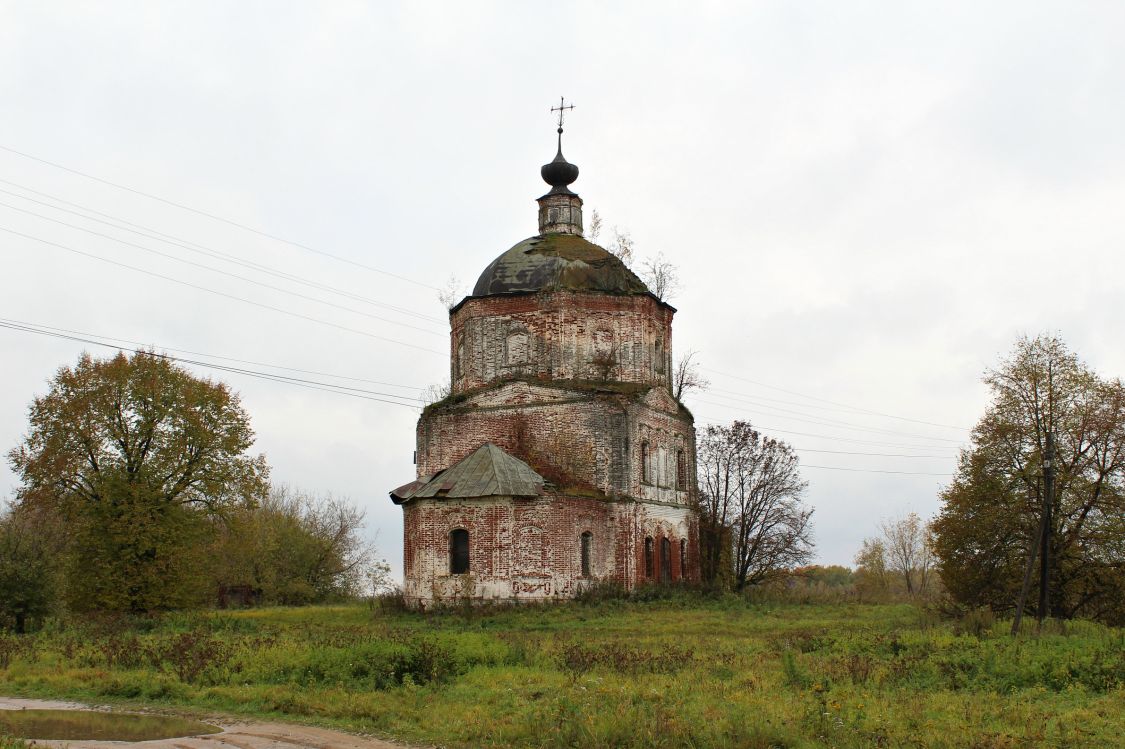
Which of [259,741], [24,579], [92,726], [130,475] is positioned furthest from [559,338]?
[259,741]

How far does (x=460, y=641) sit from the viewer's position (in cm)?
1587

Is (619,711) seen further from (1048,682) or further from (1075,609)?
(1075,609)

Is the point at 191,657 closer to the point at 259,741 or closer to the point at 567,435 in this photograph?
the point at 259,741

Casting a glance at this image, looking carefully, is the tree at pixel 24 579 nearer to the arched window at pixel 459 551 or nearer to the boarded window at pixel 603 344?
the arched window at pixel 459 551

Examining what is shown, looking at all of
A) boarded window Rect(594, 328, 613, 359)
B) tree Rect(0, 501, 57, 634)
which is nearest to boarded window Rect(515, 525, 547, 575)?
boarded window Rect(594, 328, 613, 359)

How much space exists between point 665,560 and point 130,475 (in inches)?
630

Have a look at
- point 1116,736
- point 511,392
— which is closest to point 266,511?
point 511,392

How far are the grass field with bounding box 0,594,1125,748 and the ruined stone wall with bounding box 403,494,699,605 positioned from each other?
6.23 m

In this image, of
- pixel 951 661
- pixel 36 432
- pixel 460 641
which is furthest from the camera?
pixel 36 432

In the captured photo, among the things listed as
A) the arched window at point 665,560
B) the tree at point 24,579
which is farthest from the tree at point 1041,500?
the tree at point 24,579

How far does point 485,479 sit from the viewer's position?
27750mm

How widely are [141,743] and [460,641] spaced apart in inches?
234

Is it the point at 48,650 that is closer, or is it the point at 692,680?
the point at 692,680

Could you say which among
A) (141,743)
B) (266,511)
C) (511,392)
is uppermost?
(511,392)
